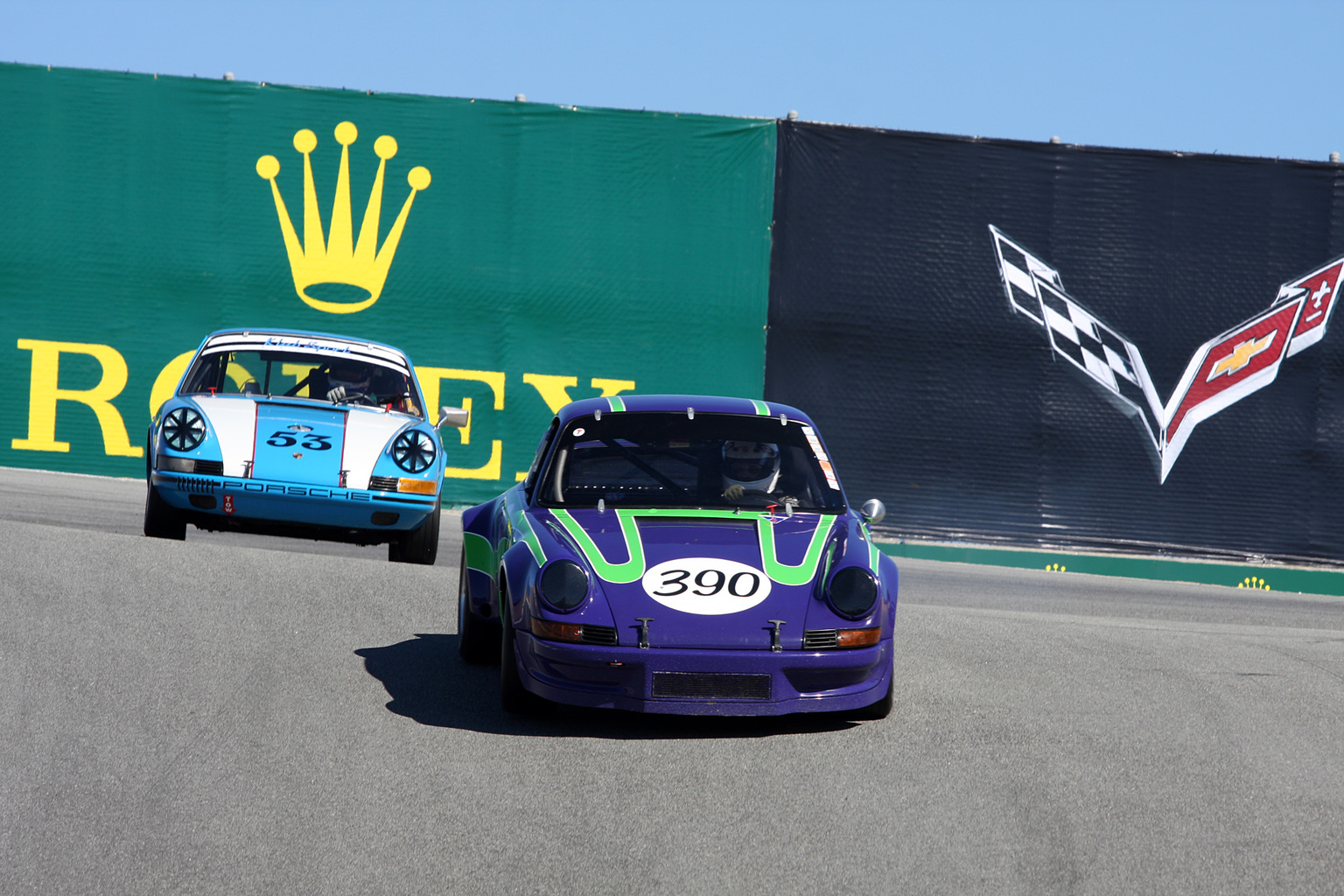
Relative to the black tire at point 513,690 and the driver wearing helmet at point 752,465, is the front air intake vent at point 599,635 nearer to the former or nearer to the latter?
the black tire at point 513,690

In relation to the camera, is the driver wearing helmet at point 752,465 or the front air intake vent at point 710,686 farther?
the driver wearing helmet at point 752,465

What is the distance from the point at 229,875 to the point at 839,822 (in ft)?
5.20

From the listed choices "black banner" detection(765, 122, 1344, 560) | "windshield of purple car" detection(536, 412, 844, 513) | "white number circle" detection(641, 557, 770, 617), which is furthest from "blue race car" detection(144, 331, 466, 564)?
"black banner" detection(765, 122, 1344, 560)

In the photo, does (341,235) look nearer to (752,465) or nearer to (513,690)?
(752,465)

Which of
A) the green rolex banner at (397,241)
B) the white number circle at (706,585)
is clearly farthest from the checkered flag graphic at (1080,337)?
the white number circle at (706,585)

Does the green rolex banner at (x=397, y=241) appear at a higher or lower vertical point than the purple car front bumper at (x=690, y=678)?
higher

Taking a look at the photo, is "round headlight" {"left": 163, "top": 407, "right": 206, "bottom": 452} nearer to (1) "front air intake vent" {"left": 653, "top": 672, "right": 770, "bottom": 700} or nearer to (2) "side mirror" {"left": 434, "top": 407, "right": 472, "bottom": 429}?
(2) "side mirror" {"left": 434, "top": 407, "right": 472, "bottom": 429}

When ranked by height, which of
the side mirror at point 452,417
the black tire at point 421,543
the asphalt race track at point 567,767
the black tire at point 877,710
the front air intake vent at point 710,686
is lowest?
the asphalt race track at point 567,767

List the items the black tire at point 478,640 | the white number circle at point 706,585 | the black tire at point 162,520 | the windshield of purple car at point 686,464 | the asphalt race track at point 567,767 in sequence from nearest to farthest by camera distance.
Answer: the asphalt race track at point 567,767 < the white number circle at point 706,585 < the windshield of purple car at point 686,464 < the black tire at point 478,640 < the black tire at point 162,520

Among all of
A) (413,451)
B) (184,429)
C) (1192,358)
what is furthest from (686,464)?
(1192,358)

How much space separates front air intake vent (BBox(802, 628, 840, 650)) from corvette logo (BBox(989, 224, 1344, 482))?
9.60 m

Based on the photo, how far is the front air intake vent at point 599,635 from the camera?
4500mm

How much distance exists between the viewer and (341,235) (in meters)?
13.6

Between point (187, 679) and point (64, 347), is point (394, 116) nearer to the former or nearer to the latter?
point (64, 347)
